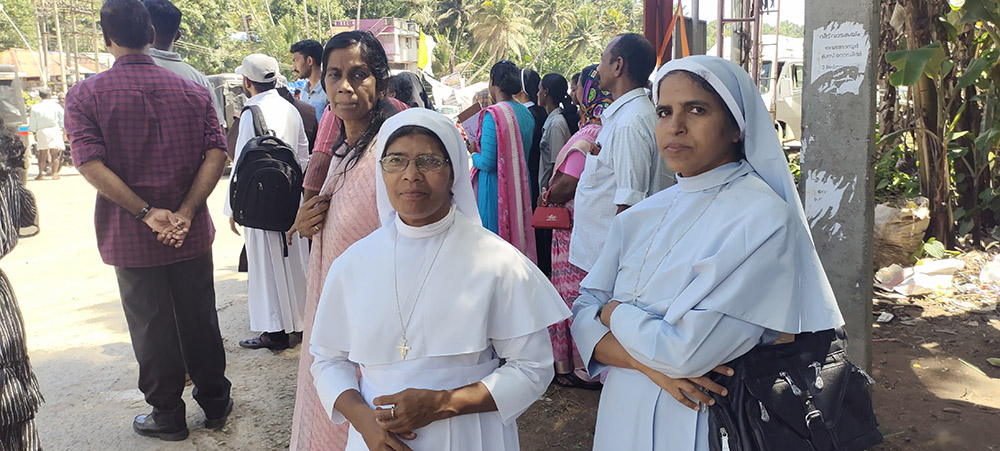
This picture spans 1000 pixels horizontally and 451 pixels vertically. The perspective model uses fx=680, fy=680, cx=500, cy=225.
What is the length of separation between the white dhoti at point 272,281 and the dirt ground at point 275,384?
9.7 inches

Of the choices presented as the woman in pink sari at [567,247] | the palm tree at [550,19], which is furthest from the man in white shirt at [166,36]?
the palm tree at [550,19]

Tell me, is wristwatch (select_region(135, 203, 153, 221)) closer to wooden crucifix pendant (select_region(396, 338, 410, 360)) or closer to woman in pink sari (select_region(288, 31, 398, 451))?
woman in pink sari (select_region(288, 31, 398, 451))

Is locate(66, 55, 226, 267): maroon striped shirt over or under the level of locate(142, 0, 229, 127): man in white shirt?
under

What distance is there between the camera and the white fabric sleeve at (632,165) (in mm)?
3240

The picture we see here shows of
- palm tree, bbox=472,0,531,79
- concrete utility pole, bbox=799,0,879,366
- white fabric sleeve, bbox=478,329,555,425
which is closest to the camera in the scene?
white fabric sleeve, bbox=478,329,555,425

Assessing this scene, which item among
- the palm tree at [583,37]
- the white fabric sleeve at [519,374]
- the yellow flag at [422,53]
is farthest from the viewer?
the palm tree at [583,37]

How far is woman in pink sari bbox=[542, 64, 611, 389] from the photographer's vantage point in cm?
387

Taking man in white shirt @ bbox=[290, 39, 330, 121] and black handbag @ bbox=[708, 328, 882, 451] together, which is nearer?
black handbag @ bbox=[708, 328, 882, 451]

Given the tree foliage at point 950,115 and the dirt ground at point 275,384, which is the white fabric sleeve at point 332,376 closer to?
the dirt ground at point 275,384

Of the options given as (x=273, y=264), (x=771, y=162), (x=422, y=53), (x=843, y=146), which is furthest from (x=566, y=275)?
(x=422, y=53)

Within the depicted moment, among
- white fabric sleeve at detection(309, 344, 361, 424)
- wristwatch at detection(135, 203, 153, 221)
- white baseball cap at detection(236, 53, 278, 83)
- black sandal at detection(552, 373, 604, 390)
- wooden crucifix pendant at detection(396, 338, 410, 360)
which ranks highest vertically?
white baseball cap at detection(236, 53, 278, 83)

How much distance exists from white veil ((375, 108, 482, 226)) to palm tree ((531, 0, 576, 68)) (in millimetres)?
55170

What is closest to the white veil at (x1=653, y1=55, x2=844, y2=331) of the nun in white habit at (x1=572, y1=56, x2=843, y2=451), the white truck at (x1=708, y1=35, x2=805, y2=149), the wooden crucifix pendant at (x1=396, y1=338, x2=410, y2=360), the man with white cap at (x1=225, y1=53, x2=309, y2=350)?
the nun in white habit at (x1=572, y1=56, x2=843, y2=451)

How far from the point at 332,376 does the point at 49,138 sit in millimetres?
14923
